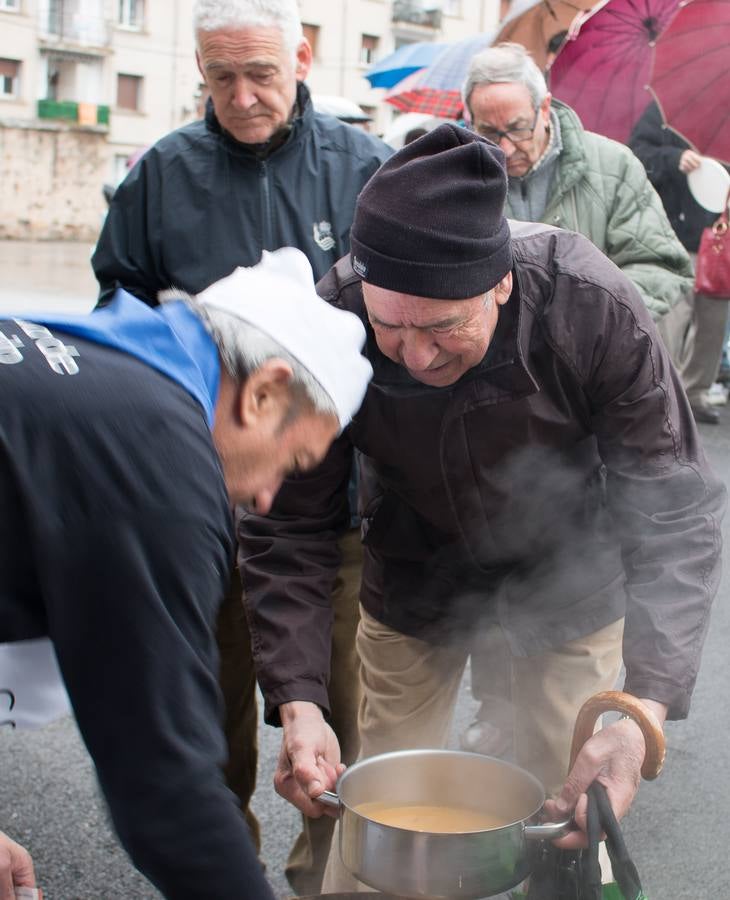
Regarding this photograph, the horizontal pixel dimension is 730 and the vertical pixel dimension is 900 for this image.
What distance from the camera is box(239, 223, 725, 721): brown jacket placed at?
236 centimetres

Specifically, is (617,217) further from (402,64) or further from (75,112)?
(75,112)

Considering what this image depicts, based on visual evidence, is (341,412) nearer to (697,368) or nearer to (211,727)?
(211,727)

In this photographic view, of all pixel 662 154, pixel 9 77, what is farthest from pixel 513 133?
pixel 9 77

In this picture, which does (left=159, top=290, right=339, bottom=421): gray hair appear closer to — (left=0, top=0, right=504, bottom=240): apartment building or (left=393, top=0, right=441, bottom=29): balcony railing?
(left=0, top=0, right=504, bottom=240): apartment building

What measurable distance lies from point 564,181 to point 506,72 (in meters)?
0.43

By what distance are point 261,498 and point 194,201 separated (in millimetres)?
1734

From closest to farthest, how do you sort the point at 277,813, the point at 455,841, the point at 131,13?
the point at 455,841, the point at 277,813, the point at 131,13

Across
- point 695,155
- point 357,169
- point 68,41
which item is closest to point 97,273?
point 357,169

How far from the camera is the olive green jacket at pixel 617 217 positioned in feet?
13.1

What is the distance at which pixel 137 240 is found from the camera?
11.0 feet

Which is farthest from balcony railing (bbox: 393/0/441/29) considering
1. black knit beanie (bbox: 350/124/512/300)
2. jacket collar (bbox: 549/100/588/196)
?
black knit beanie (bbox: 350/124/512/300)

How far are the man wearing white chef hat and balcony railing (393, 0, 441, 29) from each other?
159 ft

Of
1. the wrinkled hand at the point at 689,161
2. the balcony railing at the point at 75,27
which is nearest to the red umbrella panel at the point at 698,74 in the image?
the wrinkled hand at the point at 689,161

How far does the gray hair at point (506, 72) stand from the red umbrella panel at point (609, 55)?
2.05m
